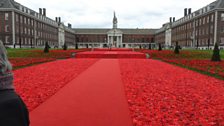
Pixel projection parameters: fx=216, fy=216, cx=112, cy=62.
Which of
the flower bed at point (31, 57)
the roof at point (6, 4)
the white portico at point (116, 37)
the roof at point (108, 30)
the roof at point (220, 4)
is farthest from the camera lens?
the roof at point (108, 30)

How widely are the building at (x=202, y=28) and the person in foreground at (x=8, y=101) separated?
185ft

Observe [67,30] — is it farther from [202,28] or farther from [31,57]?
[31,57]

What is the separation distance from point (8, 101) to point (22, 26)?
6160 centimetres

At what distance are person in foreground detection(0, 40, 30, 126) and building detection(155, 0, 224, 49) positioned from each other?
185 feet

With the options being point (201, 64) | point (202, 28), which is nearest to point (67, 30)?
point (202, 28)

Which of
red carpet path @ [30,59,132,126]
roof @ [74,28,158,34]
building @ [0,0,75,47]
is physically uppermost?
roof @ [74,28,158,34]

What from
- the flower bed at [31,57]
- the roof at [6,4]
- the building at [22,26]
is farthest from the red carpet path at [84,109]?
the roof at [6,4]

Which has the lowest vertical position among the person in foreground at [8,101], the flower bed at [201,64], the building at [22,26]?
the flower bed at [201,64]

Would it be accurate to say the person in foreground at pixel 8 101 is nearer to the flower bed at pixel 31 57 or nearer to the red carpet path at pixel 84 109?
the red carpet path at pixel 84 109

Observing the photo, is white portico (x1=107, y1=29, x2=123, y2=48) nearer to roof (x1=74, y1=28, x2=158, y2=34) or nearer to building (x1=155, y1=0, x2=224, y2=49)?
roof (x1=74, y1=28, x2=158, y2=34)

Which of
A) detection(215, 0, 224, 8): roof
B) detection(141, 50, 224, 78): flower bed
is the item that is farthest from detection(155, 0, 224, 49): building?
detection(141, 50, 224, 78): flower bed

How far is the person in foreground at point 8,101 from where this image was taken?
144 cm

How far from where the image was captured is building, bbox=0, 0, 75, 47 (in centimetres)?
5269

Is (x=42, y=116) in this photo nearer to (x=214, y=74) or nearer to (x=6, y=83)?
(x=6, y=83)
